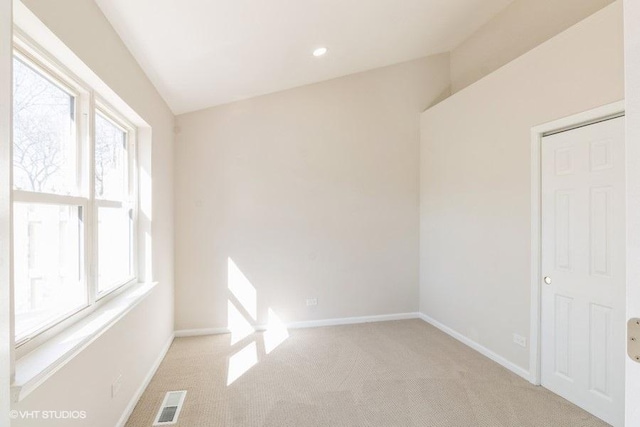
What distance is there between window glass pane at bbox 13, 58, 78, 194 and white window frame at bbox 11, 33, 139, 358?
0.12 feet

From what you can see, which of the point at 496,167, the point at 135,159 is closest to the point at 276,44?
the point at 135,159

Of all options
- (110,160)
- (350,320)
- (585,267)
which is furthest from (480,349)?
(110,160)

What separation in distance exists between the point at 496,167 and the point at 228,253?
314 centimetres

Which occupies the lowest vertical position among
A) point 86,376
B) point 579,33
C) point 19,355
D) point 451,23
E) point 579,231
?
point 86,376

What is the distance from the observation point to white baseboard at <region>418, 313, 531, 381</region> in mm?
2898

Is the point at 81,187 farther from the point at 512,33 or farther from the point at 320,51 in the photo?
the point at 512,33

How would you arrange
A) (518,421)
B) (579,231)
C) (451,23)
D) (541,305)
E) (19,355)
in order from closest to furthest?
(19,355) < (518,421) < (579,231) < (541,305) < (451,23)

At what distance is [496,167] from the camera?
3.20 meters

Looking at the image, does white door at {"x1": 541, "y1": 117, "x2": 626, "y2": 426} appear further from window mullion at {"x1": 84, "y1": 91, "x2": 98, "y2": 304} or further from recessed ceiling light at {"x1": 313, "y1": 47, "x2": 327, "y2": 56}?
window mullion at {"x1": 84, "y1": 91, "x2": 98, "y2": 304}

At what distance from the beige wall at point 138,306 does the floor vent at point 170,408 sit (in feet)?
0.82

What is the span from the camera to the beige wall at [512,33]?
3.05m

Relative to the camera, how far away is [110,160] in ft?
8.34

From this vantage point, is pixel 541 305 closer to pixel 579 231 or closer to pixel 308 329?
pixel 579 231

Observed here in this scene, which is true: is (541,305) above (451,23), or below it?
below
